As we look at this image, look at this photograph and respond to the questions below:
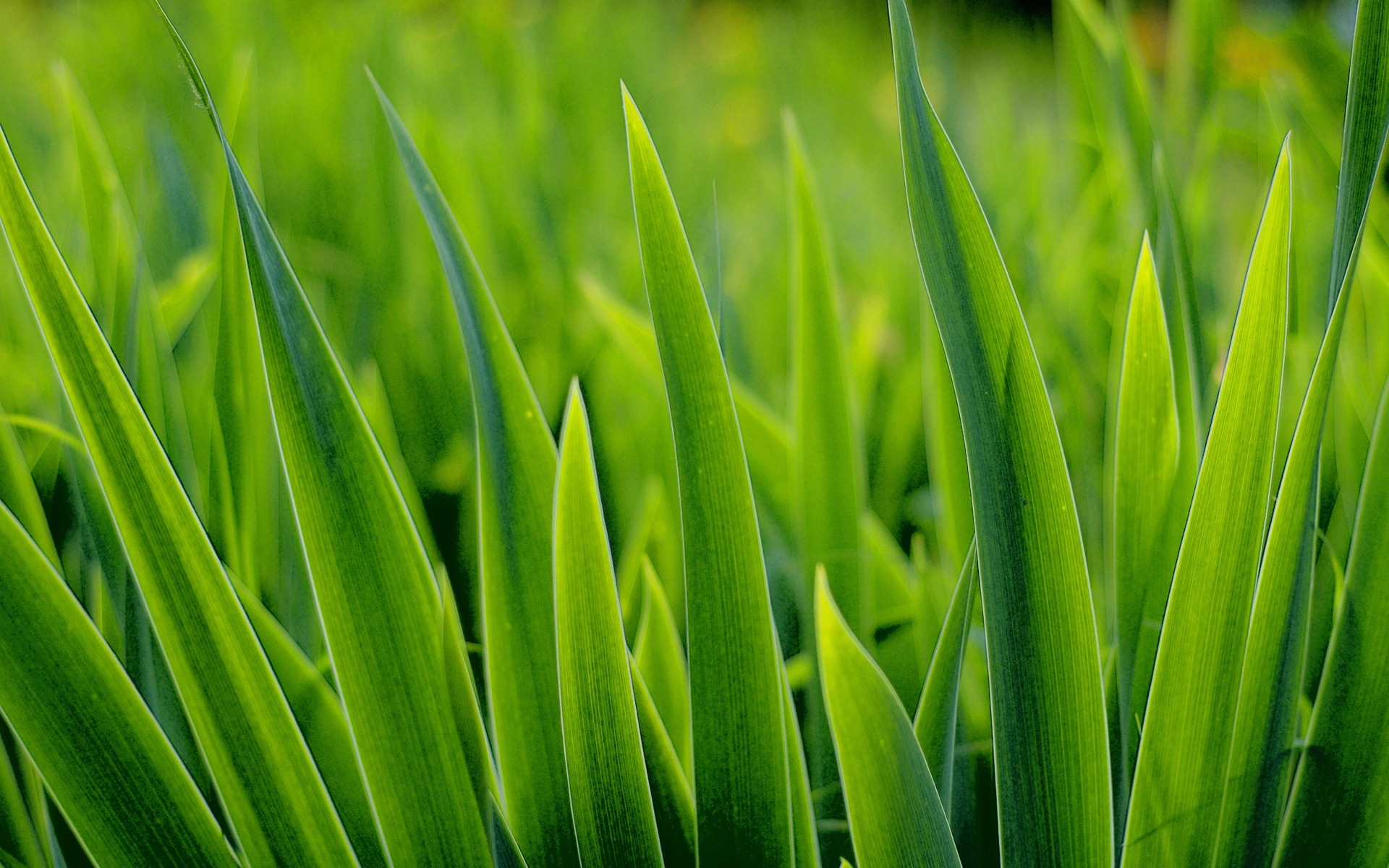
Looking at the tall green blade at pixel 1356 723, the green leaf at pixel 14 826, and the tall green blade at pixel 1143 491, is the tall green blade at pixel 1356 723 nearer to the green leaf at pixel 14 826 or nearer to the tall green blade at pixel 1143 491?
the tall green blade at pixel 1143 491

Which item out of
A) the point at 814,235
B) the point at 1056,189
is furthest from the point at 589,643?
the point at 1056,189

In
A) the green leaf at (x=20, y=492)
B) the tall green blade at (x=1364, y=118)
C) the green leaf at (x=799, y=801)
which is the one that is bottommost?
the green leaf at (x=799, y=801)

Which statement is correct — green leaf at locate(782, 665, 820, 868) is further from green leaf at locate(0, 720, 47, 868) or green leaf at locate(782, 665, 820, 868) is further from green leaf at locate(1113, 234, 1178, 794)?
green leaf at locate(0, 720, 47, 868)

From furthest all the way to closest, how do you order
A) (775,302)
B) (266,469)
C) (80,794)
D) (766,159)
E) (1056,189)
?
(766,159) < (1056,189) < (775,302) < (266,469) < (80,794)

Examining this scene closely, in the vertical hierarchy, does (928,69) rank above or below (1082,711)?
above

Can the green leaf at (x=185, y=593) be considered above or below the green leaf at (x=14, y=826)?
above

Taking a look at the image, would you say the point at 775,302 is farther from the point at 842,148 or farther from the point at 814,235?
the point at 842,148

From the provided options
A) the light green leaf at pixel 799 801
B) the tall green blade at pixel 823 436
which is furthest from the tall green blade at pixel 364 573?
the tall green blade at pixel 823 436
